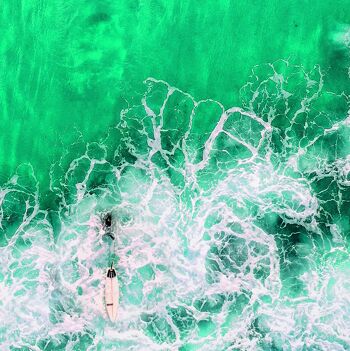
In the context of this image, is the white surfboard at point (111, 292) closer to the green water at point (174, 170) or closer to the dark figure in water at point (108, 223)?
the green water at point (174, 170)

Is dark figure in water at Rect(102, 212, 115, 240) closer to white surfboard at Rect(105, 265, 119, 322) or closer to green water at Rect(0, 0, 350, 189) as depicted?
white surfboard at Rect(105, 265, 119, 322)

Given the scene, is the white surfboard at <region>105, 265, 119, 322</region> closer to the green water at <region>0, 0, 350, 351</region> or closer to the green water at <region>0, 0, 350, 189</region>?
the green water at <region>0, 0, 350, 351</region>

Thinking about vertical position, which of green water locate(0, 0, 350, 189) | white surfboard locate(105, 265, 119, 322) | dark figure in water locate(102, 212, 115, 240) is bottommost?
white surfboard locate(105, 265, 119, 322)

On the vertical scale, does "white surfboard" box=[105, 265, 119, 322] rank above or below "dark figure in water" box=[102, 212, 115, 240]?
below

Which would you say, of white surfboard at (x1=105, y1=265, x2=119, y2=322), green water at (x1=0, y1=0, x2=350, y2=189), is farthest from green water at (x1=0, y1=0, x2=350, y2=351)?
white surfboard at (x1=105, y1=265, x2=119, y2=322)

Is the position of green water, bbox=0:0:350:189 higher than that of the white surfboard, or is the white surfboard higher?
green water, bbox=0:0:350:189

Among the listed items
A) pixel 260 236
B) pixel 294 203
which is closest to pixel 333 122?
pixel 294 203

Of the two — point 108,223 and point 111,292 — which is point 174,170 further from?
point 111,292
